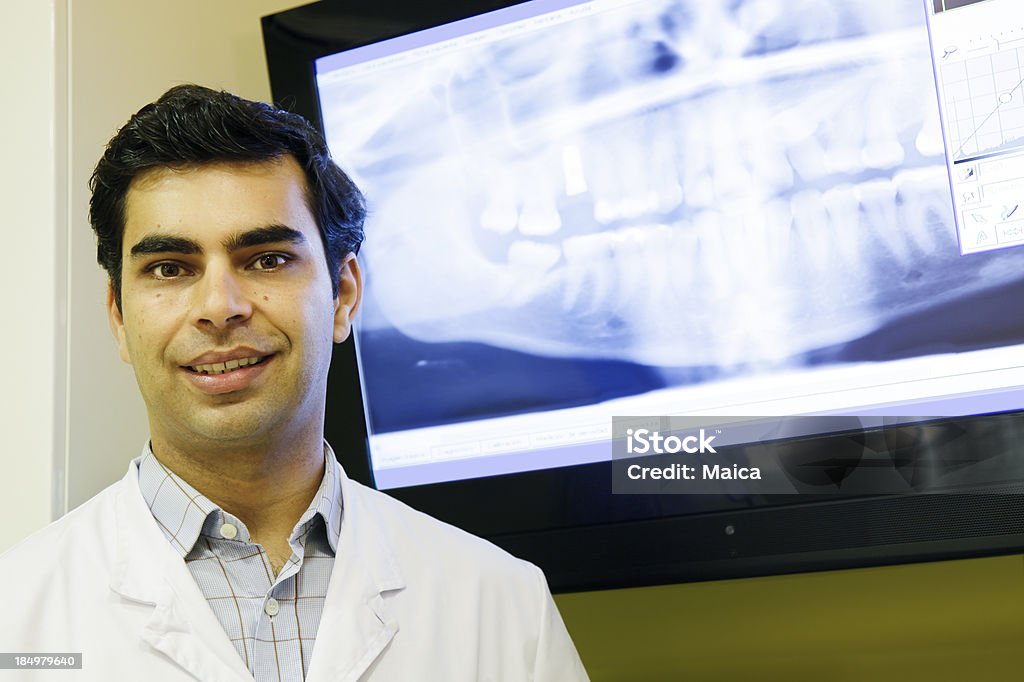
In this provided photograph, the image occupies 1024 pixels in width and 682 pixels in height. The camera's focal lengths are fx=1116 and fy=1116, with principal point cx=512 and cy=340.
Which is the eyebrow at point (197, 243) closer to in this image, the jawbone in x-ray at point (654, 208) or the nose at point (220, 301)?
the nose at point (220, 301)

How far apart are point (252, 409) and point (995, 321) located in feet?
2.62

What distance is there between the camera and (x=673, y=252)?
1.37 metres

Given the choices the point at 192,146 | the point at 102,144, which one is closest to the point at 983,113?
the point at 192,146

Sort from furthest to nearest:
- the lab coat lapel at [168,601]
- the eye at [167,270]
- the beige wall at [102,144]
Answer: the beige wall at [102,144]
the eye at [167,270]
the lab coat lapel at [168,601]

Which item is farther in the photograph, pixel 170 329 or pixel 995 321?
pixel 995 321

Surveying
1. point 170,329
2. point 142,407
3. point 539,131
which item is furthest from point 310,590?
point 539,131

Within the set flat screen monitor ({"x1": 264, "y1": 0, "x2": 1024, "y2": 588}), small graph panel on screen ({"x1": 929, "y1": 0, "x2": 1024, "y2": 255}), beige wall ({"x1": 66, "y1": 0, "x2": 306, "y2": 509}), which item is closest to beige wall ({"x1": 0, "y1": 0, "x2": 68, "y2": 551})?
beige wall ({"x1": 66, "y1": 0, "x2": 306, "y2": 509})

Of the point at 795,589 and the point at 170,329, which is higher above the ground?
the point at 170,329

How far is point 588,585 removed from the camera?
1.37 meters

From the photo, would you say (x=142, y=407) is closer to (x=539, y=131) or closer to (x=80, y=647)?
(x=80, y=647)

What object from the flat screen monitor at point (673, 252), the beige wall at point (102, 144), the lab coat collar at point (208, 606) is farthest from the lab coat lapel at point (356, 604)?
the beige wall at point (102, 144)

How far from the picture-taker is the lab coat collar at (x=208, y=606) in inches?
40.9

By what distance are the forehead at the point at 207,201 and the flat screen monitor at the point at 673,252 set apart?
0.34 m

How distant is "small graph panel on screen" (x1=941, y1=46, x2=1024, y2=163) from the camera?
1.21m
